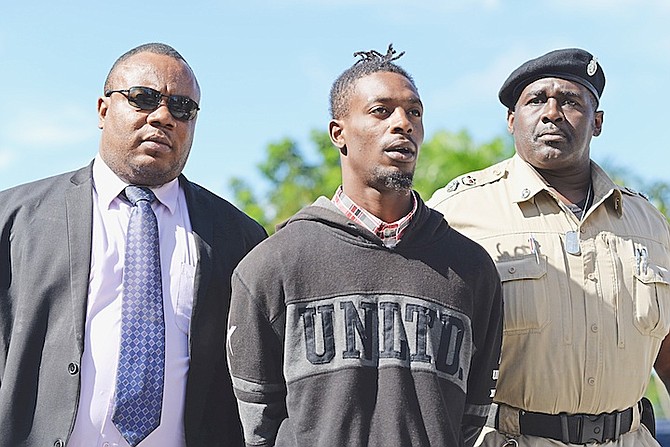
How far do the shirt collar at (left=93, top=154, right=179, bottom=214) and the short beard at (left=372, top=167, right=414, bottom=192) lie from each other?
0.91m

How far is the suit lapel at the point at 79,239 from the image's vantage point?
3.50 m

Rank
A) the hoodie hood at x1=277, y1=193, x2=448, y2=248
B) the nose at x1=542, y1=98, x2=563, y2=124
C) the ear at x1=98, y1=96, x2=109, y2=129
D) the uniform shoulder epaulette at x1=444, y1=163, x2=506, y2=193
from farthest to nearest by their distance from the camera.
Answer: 1. the uniform shoulder epaulette at x1=444, y1=163, x2=506, y2=193
2. the nose at x1=542, y1=98, x2=563, y2=124
3. the ear at x1=98, y1=96, x2=109, y2=129
4. the hoodie hood at x1=277, y1=193, x2=448, y2=248

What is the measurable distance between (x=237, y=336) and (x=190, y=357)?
1.13ft

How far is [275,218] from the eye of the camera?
29531 mm

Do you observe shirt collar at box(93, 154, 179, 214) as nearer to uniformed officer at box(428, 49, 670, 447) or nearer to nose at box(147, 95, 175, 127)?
nose at box(147, 95, 175, 127)

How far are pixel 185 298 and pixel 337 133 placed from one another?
0.84 meters

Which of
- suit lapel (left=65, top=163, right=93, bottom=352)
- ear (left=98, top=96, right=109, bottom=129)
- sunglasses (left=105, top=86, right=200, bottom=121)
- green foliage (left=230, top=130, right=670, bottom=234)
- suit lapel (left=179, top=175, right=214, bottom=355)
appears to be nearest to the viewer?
suit lapel (left=65, top=163, right=93, bottom=352)

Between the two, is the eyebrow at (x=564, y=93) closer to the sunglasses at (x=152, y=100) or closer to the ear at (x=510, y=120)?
the ear at (x=510, y=120)

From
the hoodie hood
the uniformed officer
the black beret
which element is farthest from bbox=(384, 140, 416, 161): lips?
the black beret

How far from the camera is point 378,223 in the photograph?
346 centimetres

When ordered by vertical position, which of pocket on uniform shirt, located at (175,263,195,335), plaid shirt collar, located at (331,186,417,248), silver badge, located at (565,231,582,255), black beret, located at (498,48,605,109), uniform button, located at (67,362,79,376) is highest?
black beret, located at (498,48,605,109)

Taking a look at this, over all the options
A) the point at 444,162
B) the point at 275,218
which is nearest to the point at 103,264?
the point at 444,162

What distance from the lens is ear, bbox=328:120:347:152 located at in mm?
3594

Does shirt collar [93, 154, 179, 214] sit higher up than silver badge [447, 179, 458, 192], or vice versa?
silver badge [447, 179, 458, 192]
